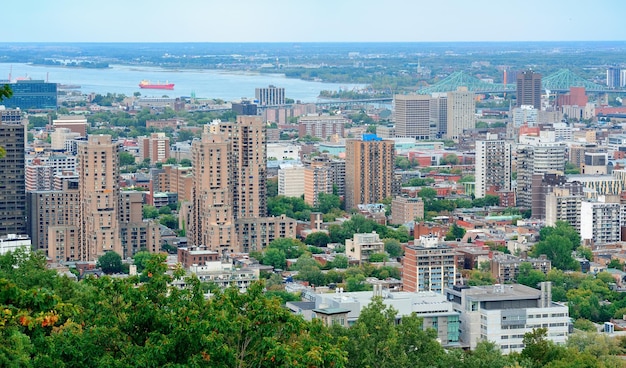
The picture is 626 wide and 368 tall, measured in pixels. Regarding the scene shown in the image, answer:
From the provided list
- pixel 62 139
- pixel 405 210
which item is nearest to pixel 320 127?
pixel 62 139

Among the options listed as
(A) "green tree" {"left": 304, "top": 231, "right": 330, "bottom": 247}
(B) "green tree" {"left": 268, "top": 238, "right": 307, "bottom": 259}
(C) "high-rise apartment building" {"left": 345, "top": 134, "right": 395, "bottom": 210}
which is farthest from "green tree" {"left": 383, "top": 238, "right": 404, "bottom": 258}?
(C) "high-rise apartment building" {"left": 345, "top": 134, "right": 395, "bottom": 210}

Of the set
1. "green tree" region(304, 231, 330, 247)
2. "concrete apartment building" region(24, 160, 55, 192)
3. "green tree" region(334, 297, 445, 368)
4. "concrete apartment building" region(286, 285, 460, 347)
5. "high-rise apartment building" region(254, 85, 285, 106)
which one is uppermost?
"high-rise apartment building" region(254, 85, 285, 106)

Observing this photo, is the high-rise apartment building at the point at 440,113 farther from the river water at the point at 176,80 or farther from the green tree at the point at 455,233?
the green tree at the point at 455,233

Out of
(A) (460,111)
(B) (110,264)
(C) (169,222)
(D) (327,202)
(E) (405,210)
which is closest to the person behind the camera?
(B) (110,264)

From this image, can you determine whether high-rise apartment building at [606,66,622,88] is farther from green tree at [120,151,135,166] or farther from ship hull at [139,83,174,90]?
green tree at [120,151,135,166]

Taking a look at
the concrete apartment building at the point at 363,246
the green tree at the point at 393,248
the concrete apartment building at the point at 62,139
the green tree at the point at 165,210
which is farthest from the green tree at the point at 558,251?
the concrete apartment building at the point at 62,139

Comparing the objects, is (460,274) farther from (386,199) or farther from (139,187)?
(139,187)

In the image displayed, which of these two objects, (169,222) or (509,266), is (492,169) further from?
(509,266)
